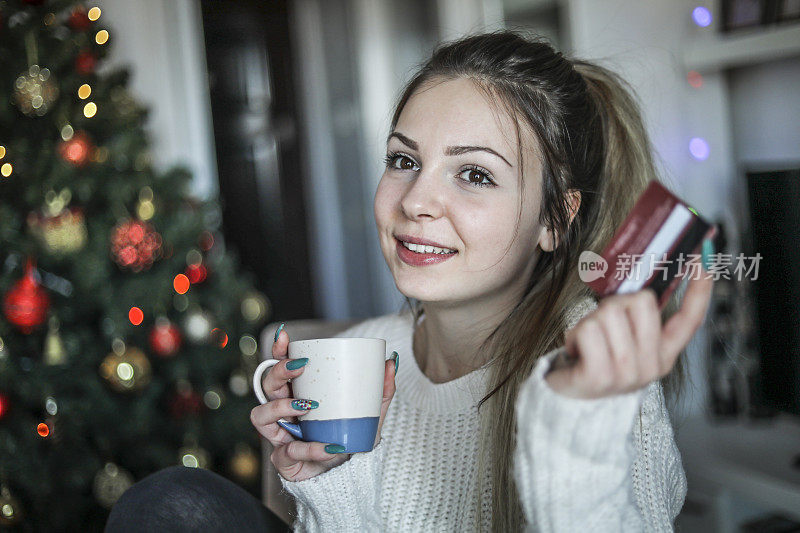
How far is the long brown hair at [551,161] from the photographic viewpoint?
111 cm

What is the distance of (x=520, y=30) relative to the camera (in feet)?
4.34

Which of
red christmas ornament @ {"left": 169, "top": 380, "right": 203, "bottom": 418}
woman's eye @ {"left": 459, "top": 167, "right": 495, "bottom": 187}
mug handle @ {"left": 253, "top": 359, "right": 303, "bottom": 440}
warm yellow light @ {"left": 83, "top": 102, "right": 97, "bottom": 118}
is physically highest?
warm yellow light @ {"left": 83, "top": 102, "right": 97, "bottom": 118}

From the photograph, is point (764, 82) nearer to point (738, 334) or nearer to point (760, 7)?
point (760, 7)

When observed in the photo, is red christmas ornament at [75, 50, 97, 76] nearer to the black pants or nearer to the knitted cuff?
the black pants

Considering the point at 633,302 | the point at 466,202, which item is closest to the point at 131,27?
the point at 466,202

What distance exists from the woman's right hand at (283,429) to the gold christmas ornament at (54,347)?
1147mm

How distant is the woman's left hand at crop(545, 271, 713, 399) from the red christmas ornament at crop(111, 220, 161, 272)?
1.70 m

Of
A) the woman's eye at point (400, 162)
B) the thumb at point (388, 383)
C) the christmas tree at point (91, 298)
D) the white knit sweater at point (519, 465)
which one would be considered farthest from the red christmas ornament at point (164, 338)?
the thumb at point (388, 383)

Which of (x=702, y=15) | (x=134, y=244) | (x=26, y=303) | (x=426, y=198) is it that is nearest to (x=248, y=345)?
(x=134, y=244)

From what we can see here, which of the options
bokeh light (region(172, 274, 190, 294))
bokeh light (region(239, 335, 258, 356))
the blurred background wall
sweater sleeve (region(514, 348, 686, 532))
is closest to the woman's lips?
sweater sleeve (region(514, 348, 686, 532))

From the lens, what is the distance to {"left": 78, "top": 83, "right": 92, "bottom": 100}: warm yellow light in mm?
2023

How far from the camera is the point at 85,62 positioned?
2.04m

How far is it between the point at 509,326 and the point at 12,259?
4.53 ft

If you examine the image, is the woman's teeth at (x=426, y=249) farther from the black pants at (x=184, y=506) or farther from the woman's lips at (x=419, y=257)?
the black pants at (x=184, y=506)
